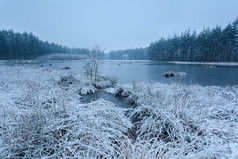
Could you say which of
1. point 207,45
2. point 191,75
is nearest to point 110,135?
point 191,75

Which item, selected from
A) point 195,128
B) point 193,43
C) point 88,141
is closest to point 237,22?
point 193,43

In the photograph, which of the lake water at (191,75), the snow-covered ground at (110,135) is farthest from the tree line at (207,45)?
the snow-covered ground at (110,135)

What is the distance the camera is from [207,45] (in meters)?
30.5

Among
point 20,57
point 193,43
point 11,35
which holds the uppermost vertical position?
point 11,35

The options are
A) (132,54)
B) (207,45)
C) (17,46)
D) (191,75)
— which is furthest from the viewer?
(132,54)

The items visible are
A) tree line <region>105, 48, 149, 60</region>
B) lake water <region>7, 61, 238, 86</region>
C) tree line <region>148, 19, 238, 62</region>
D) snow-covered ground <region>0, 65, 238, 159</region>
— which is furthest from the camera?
tree line <region>105, 48, 149, 60</region>

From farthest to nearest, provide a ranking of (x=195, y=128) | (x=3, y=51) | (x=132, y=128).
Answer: (x=3, y=51) → (x=132, y=128) → (x=195, y=128)

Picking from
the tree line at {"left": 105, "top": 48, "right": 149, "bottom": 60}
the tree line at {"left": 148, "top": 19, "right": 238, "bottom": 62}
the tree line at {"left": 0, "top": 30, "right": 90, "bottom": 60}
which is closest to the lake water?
the tree line at {"left": 148, "top": 19, "right": 238, "bottom": 62}

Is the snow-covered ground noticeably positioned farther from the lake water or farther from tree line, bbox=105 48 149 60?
tree line, bbox=105 48 149 60

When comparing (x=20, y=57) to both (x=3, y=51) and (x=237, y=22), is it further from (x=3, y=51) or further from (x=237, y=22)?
(x=237, y=22)

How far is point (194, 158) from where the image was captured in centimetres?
120

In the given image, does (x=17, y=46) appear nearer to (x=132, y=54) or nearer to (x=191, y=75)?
(x=191, y=75)

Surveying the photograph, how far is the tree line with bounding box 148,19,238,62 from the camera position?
2660 centimetres

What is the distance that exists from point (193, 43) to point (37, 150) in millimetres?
43155
